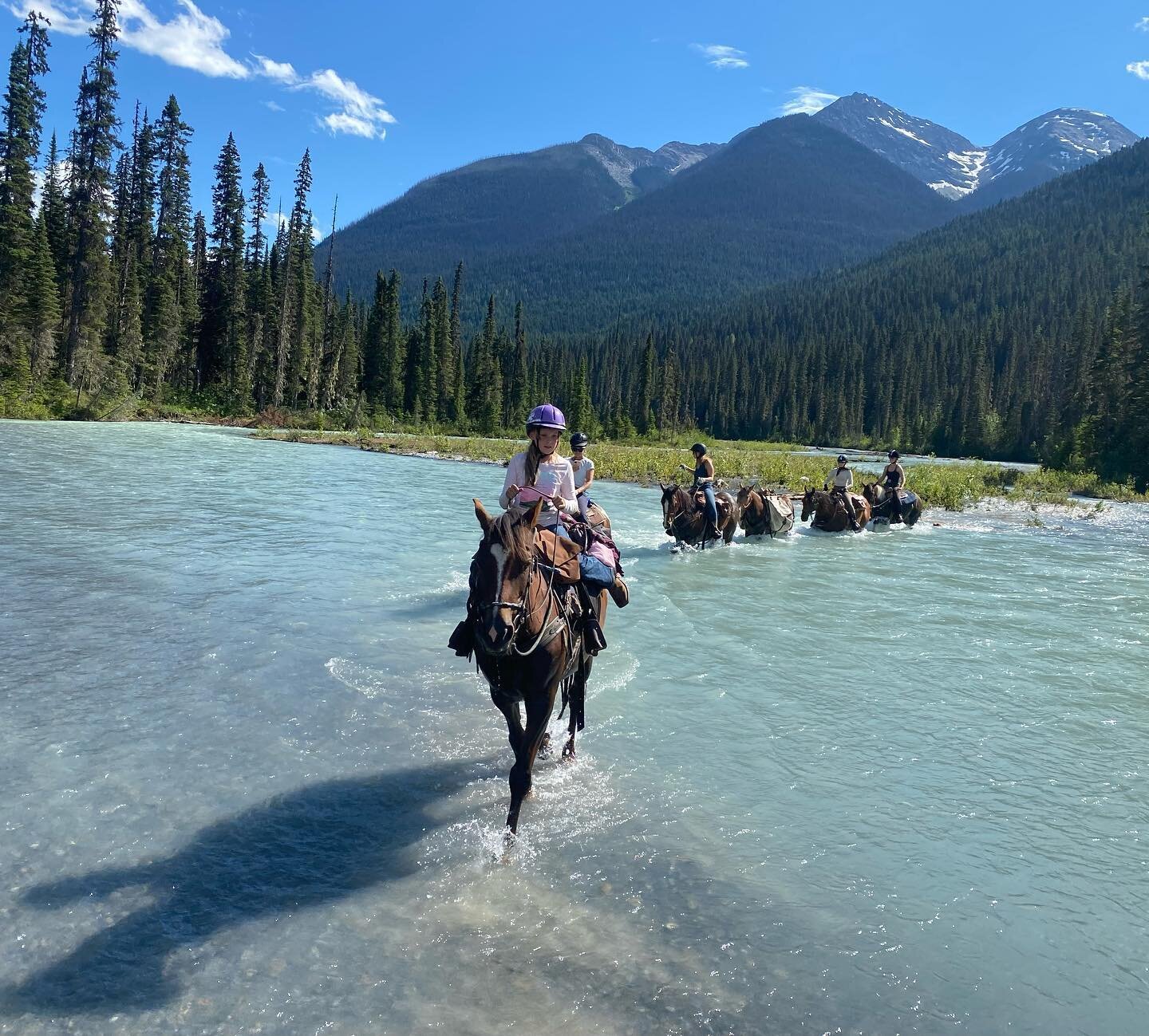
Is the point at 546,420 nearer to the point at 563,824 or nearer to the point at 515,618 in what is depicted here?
the point at 515,618

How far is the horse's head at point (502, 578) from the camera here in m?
4.95

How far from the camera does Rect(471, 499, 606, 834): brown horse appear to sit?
5.05 m

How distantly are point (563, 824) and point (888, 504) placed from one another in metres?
23.8

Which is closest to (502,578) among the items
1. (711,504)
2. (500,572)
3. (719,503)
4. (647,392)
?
(500,572)

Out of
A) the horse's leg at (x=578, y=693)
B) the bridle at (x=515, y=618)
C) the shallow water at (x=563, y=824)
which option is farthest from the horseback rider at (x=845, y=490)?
the bridle at (x=515, y=618)

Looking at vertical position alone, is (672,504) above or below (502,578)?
below

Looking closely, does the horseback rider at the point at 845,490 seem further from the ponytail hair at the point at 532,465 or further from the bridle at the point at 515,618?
the bridle at the point at 515,618

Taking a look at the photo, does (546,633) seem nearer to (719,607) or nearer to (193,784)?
(193,784)

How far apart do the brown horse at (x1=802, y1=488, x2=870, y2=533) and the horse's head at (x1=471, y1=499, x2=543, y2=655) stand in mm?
21707

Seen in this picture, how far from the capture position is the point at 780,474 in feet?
130

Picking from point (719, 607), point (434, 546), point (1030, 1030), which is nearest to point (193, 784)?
point (1030, 1030)

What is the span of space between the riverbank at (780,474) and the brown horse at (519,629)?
28.7 metres

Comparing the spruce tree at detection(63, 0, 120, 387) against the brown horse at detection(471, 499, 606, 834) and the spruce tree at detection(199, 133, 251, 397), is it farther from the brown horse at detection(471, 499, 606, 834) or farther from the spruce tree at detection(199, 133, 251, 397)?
the brown horse at detection(471, 499, 606, 834)

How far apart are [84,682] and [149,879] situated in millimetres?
4108
